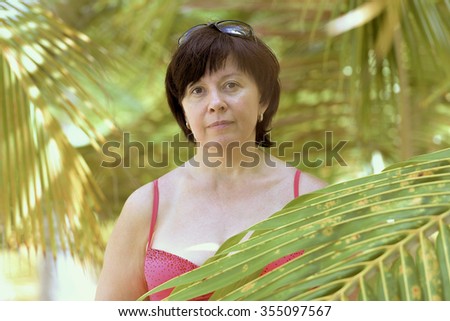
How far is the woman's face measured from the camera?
113cm

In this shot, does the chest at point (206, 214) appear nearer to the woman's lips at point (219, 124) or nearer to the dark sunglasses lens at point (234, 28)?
the woman's lips at point (219, 124)

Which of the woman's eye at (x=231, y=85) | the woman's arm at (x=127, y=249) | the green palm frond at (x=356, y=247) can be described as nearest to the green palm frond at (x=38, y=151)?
the woman's arm at (x=127, y=249)

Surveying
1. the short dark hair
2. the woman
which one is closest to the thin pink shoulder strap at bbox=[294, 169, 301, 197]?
the woman

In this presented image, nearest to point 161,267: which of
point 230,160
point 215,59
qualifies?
point 230,160

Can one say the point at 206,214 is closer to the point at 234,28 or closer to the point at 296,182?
the point at 296,182

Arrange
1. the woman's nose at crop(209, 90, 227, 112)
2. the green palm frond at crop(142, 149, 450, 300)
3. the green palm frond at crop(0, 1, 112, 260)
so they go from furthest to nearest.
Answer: the green palm frond at crop(0, 1, 112, 260), the woman's nose at crop(209, 90, 227, 112), the green palm frond at crop(142, 149, 450, 300)

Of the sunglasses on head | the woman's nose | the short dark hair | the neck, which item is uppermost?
the sunglasses on head

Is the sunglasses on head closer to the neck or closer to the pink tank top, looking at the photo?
the neck

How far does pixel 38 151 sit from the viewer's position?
1722 millimetres

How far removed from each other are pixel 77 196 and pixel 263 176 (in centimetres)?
61

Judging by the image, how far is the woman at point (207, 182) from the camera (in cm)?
115

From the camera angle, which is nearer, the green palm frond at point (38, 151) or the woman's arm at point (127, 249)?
the woman's arm at point (127, 249)

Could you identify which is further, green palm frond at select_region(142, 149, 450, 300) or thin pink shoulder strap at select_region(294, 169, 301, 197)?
thin pink shoulder strap at select_region(294, 169, 301, 197)

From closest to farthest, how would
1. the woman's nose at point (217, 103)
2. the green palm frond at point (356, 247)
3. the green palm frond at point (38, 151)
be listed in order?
the green palm frond at point (356, 247) < the woman's nose at point (217, 103) < the green palm frond at point (38, 151)
